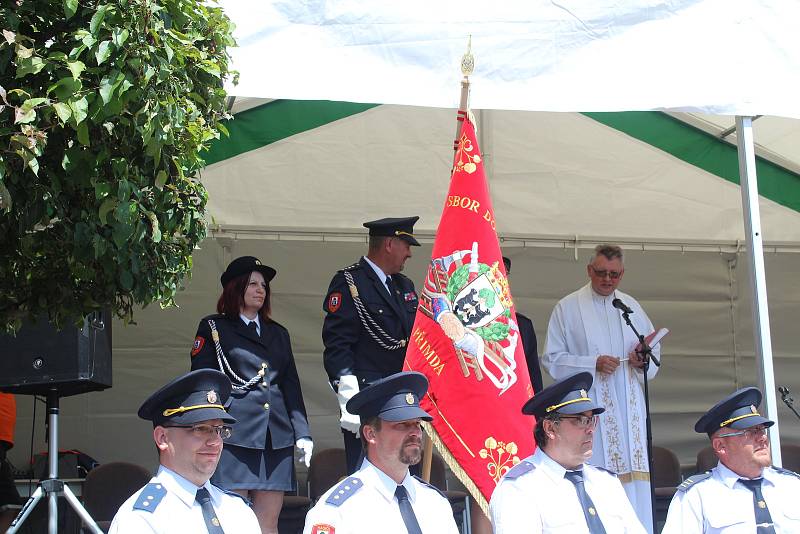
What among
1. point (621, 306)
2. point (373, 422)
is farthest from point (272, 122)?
point (373, 422)

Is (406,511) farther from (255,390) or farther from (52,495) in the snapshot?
(255,390)

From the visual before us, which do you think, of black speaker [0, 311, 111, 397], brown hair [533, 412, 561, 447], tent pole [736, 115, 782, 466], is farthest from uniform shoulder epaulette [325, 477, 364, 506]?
tent pole [736, 115, 782, 466]

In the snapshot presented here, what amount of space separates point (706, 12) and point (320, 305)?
12.0 ft

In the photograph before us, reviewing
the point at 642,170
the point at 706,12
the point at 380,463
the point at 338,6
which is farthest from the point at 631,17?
the point at 642,170

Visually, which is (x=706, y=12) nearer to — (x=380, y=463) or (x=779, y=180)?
(x=380, y=463)

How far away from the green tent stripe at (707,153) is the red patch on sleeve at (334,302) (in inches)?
143

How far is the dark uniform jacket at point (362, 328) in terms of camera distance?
18.4 feet

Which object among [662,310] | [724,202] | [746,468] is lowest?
[746,468]

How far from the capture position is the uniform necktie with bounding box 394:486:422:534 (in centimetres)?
384

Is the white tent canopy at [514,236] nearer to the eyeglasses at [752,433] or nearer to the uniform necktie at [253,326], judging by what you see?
the uniform necktie at [253,326]

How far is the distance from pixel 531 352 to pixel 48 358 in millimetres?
2949

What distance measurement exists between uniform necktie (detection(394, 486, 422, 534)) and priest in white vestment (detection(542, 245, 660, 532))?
8.56 feet

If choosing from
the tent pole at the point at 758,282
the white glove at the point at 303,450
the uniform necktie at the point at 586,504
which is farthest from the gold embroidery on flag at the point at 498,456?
the tent pole at the point at 758,282

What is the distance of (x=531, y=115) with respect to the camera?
824 centimetres
